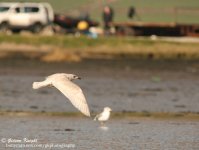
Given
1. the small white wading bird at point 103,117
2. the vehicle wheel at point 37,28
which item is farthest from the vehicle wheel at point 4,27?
the small white wading bird at point 103,117

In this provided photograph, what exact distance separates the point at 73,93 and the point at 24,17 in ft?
84.1

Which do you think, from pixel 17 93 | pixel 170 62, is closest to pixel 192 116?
pixel 17 93

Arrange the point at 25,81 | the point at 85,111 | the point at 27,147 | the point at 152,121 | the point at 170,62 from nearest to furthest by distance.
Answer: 1. the point at 85,111
2. the point at 27,147
3. the point at 152,121
4. the point at 25,81
5. the point at 170,62

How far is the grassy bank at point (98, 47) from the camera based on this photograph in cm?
3039

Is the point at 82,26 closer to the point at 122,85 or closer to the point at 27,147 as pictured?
the point at 122,85

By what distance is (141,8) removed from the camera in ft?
147

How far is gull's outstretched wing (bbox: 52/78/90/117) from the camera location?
12.3m

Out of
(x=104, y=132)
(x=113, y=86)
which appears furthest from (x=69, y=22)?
(x=104, y=132)

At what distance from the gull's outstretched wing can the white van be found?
2431 cm

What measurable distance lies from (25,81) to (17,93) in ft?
8.80

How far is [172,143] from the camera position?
14039mm

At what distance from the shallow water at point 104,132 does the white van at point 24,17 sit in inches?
840

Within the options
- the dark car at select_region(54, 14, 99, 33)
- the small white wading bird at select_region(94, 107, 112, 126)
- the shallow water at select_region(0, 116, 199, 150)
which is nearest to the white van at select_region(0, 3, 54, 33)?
the dark car at select_region(54, 14, 99, 33)

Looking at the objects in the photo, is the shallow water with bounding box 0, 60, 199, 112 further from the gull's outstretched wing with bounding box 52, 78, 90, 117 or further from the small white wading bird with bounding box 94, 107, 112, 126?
the gull's outstretched wing with bounding box 52, 78, 90, 117
